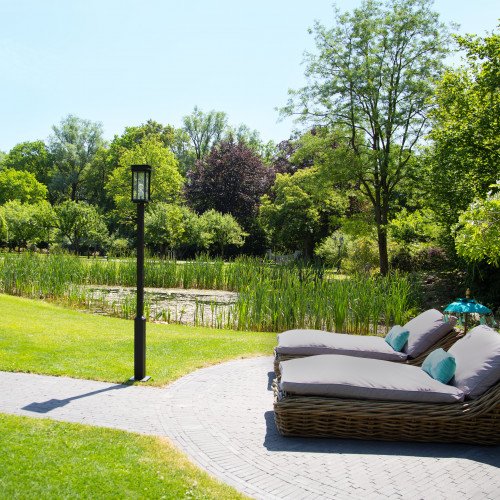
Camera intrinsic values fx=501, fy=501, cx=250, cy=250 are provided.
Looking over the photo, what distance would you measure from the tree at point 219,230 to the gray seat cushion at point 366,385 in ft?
69.7

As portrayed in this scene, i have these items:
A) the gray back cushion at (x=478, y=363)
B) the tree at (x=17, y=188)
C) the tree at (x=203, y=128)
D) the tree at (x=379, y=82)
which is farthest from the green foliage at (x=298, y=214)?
the tree at (x=203, y=128)

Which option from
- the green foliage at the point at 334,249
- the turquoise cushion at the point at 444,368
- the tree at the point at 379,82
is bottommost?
the turquoise cushion at the point at 444,368

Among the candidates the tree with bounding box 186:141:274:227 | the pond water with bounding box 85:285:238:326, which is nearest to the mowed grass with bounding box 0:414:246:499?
the pond water with bounding box 85:285:238:326

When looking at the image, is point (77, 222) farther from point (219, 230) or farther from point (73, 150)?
point (73, 150)

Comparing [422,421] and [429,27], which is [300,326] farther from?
[429,27]

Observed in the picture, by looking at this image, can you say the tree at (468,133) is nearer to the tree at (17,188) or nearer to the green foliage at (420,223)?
the green foliage at (420,223)

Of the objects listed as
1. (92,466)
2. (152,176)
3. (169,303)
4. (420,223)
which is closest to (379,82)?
(420,223)

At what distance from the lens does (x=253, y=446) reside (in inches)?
143

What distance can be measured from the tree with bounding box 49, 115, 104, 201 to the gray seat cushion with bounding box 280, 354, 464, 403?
152 ft

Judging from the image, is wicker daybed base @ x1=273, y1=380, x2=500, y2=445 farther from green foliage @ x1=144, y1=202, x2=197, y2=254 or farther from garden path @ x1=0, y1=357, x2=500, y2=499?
green foliage @ x1=144, y1=202, x2=197, y2=254

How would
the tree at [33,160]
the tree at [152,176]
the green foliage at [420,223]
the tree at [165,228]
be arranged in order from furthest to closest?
1. the tree at [33,160]
2. the tree at [152,176]
3. the tree at [165,228]
4. the green foliage at [420,223]

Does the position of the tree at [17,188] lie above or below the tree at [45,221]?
above

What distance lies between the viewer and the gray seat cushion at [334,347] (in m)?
5.24

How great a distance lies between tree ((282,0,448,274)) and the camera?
54.1ft
